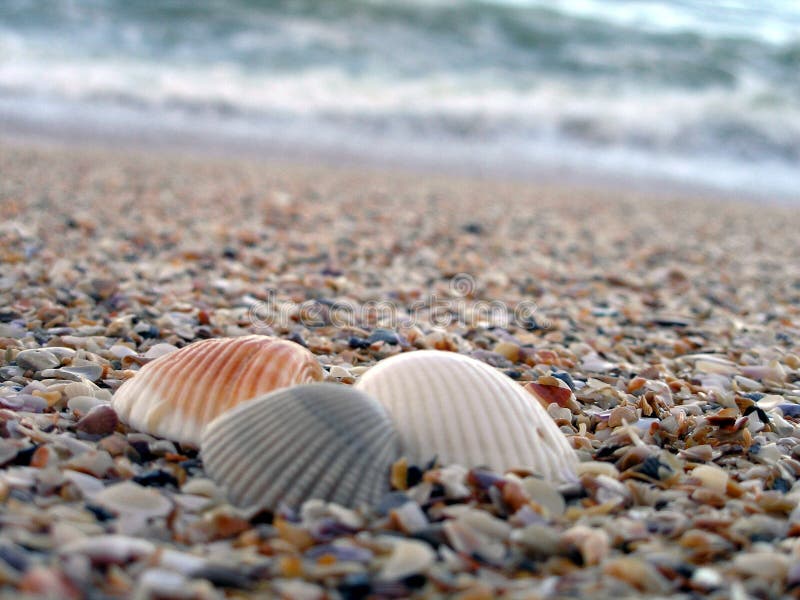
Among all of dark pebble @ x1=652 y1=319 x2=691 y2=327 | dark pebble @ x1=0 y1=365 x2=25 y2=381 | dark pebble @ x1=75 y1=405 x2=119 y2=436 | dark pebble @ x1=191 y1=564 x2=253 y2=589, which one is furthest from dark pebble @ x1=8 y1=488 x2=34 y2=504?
dark pebble @ x1=652 y1=319 x2=691 y2=327

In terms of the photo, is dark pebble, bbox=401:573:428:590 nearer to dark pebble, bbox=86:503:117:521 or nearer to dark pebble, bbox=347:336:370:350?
dark pebble, bbox=86:503:117:521

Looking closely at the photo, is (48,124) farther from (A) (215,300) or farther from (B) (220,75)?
(A) (215,300)

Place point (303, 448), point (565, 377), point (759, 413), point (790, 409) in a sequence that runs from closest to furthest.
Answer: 1. point (303, 448)
2. point (759, 413)
3. point (790, 409)
4. point (565, 377)

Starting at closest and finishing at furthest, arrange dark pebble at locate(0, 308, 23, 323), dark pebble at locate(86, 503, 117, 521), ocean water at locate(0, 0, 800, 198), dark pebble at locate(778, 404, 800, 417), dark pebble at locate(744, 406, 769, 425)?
1. dark pebble at locate(86, 503, 117, 521)
2. dark pebble at locate(744, 406, 769, 425)
3. dark pebble at locate(778, 404, 800, 417)
4. dark pebble at locate(0, 308, 23, 323)
5. ocean water at locate(0, 0, 800, 198)

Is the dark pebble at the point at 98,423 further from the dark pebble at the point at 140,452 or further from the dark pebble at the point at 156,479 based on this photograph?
the dark pebble at the point at 156,479

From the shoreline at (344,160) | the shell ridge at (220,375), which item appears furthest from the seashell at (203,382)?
the shoreline at (344,160)

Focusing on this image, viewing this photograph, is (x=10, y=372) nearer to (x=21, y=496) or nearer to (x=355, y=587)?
(x=21, y=496)

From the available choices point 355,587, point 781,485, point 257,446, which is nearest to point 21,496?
point 257,446
